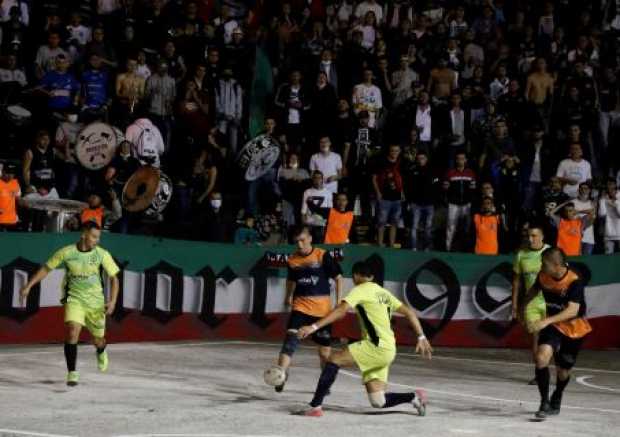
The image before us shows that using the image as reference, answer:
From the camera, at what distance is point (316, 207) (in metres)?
27.1

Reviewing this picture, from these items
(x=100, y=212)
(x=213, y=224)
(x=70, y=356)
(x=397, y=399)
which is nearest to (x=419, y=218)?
(x=213, y=224)

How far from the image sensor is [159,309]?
24203mm

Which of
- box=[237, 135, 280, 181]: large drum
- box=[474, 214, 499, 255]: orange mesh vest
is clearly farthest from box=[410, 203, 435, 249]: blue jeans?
box=[237, 135, 280, 181]: large drum

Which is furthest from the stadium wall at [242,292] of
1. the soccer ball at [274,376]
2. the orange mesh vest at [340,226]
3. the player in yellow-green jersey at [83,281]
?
the soccer ball at [274,376]

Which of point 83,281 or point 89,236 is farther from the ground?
point 89,236

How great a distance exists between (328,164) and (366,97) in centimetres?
228

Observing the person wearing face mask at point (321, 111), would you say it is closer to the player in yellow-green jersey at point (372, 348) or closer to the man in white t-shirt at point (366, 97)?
the man in white t-shirt at point (366, 97)

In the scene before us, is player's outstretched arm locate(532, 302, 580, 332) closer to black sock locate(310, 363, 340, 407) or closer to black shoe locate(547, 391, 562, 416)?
black shoe locate(547, 391, 562, 416)

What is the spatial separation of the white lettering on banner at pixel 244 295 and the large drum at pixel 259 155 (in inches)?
113

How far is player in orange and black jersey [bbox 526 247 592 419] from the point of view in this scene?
1602 cm

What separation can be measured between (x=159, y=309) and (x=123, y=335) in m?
0.78

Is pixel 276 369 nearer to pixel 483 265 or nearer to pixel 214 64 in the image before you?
pixel 483 265

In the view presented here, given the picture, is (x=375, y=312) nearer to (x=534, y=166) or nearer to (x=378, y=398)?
(x=378, y=398)

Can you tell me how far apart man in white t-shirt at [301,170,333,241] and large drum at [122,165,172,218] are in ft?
8.72
